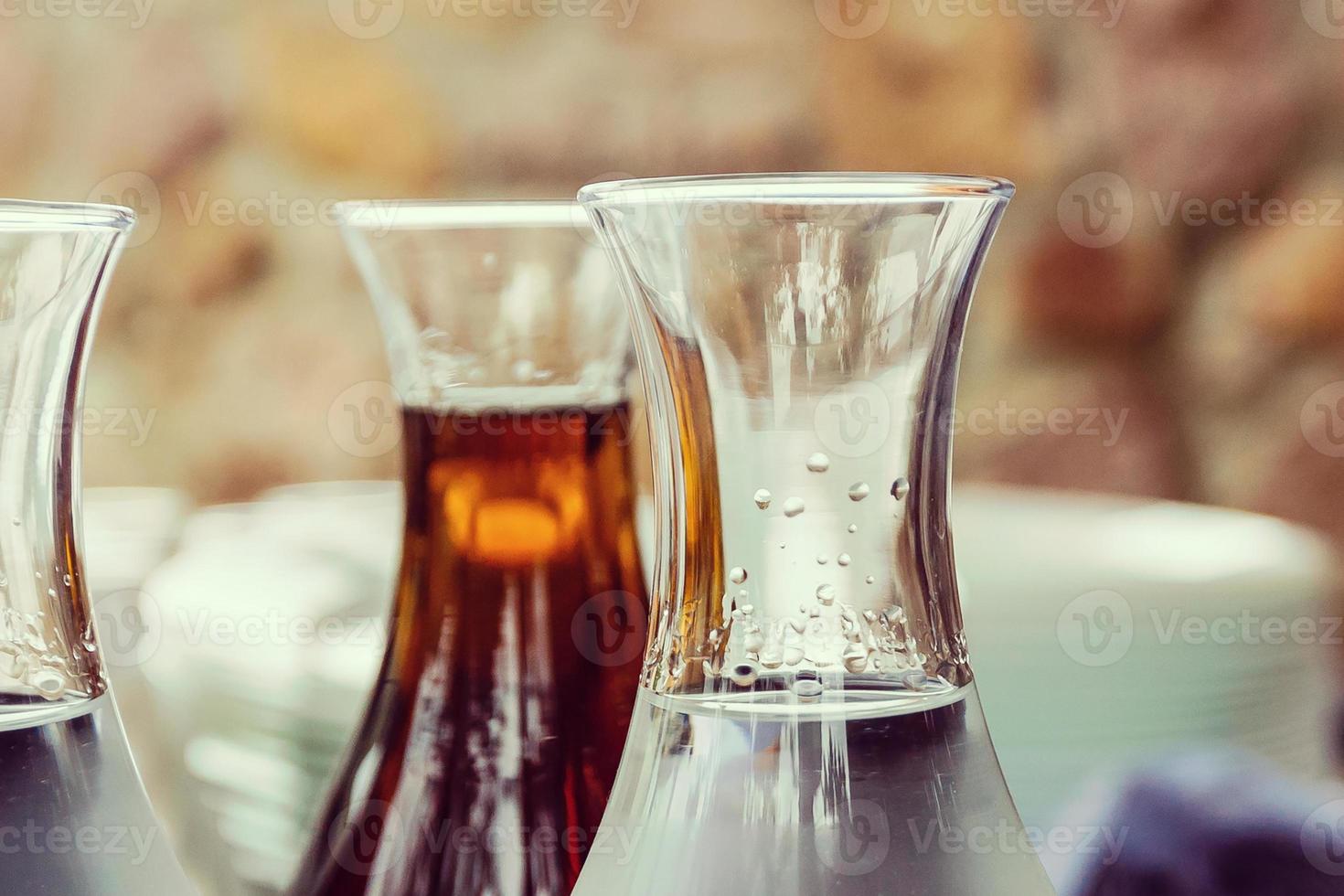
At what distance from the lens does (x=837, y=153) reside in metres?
0.76

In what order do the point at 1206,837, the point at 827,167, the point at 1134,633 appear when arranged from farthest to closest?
1. the point at 827,167
2. the point at 1134,633
3. the point at 1206,837

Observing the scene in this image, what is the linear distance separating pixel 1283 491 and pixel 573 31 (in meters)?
0.46

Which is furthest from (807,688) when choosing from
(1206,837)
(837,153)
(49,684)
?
(837,153)

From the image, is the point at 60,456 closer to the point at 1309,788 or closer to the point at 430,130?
the point at 1309,788

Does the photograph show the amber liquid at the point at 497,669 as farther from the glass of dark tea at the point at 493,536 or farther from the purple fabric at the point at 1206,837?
the purple fabric at the point at 1206,837

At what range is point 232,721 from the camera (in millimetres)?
468

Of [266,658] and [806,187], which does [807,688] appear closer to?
[806,187]

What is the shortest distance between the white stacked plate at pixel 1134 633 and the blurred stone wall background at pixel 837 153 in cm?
7

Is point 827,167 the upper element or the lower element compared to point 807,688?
upper

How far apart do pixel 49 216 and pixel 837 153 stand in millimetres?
603

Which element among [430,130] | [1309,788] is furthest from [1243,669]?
[430,130]

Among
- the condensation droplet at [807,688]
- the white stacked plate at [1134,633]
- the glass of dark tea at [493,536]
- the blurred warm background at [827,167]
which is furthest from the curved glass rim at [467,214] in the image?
the blurred warm background at [827,167]

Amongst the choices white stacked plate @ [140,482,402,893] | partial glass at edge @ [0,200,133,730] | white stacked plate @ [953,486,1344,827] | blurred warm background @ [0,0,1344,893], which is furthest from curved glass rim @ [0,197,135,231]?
blurred warm background @ [0,0,1344,893]

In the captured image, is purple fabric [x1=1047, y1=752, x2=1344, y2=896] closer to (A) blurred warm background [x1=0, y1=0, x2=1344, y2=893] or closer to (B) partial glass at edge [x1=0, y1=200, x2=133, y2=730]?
(A) blurred warm background [x1=0, y1=0, x2=1344, y2=893]
